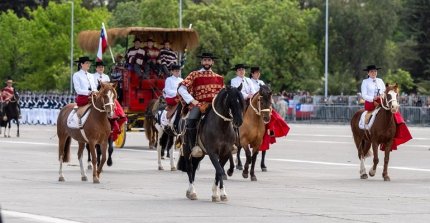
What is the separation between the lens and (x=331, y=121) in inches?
2601

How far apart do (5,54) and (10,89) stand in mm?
47435

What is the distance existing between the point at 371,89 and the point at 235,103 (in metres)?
6.61

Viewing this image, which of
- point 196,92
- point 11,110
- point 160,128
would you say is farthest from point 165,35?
point 196,92

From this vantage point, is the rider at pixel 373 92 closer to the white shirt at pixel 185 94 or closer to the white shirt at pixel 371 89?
the white shirt at pixel 371 89

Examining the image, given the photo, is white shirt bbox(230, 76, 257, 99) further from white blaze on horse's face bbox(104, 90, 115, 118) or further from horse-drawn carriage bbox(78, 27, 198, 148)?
horse-drawn carriage bbox(78, 27, 198, 148)

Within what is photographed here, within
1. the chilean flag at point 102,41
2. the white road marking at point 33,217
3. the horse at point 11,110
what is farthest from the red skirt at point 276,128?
the horse at point 11,110

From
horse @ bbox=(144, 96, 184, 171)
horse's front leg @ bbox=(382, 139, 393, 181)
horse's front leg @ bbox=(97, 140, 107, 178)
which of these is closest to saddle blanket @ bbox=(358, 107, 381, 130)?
horse's front leg @ bbox=(382, 139, 393, 181)

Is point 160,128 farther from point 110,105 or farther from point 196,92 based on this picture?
point 196,92

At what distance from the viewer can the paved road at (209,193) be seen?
16.4m

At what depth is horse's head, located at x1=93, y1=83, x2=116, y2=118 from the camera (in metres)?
23.0

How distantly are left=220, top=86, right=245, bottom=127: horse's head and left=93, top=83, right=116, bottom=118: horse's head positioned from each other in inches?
173

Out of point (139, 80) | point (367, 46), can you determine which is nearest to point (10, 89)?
point (139, 80)

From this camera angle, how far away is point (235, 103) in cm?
1897

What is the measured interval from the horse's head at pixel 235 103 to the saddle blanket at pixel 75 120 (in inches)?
195
